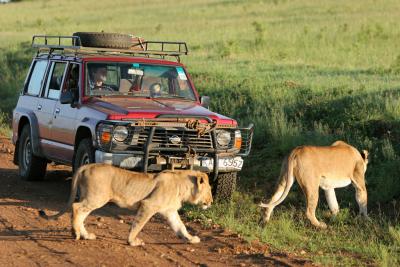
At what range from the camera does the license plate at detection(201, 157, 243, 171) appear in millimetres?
9586

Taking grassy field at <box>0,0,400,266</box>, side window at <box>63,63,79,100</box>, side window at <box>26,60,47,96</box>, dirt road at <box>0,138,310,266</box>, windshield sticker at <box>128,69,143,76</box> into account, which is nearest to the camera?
dirt road at <box>0,138,310,266</box>

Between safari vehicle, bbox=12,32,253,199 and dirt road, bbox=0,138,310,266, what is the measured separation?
0.73 metres

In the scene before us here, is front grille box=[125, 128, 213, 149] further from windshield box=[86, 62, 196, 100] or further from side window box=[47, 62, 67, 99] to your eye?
side window box=[47, 62, 67, 99]

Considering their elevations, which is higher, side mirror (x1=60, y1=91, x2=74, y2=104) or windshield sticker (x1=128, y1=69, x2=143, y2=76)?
windshield sticker (x1=128, y1=69, x2=143, y2=76)

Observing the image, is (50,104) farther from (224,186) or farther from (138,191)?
(138,191)

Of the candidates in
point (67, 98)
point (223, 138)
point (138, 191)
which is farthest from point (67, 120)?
point (138, 191)

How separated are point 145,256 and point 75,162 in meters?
2.88

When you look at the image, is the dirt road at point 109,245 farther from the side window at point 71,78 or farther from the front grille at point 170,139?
the side window at point 71,78

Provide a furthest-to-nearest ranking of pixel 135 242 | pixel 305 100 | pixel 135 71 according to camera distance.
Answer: pixel 305 100 → pixel 135 71 → pixel 135 242

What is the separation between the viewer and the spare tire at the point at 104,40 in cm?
1166

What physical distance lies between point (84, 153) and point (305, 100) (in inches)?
222

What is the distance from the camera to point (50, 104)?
1123 centimetres

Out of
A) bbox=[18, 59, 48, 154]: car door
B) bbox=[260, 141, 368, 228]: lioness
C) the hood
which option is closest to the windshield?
the hood

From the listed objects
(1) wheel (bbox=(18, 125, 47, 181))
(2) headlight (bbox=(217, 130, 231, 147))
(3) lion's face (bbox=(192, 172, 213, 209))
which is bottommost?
(1) wheel (bbox=(18, 125, 47, 181))
